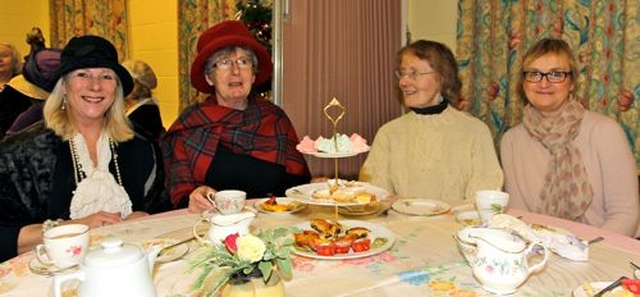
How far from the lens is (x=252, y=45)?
2.26 meters

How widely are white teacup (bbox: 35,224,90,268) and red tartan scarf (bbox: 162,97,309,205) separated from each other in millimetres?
849

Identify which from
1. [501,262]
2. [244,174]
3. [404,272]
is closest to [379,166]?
[244,174]

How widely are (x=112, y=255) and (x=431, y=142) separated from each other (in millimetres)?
1651

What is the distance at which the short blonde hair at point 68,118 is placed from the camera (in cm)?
192

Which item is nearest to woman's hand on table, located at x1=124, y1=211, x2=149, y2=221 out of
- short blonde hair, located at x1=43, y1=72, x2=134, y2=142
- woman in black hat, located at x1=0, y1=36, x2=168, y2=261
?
woman in black hat, located at x1=0, y1=36, x2=168, y2=261

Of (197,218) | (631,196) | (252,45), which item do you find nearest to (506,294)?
(197,218)

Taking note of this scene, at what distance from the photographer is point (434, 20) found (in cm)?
357

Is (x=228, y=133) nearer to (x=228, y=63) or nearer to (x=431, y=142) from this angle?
(x=228, y=63)

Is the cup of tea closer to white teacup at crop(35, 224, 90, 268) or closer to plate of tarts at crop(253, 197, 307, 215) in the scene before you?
plate of tarts at crop(253, 197, 307, 215)

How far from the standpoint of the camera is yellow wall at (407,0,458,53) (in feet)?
11.4

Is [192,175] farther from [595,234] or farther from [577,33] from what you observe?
[577,33]

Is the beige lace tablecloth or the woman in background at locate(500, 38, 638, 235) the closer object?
the beige lace tablecloth

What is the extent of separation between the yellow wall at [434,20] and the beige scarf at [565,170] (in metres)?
1.42

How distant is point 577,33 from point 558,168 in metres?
0.99
